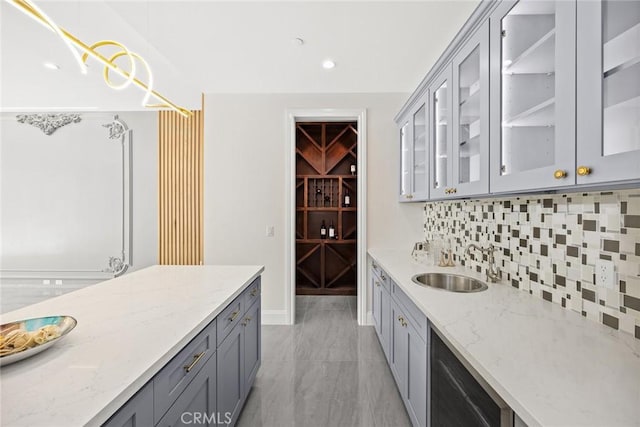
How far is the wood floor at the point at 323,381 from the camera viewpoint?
175 cm

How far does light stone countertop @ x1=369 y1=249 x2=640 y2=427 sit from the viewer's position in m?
0.63

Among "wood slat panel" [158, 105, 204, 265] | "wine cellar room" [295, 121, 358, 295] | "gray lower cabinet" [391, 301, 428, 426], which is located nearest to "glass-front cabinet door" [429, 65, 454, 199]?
"gray lower cabinet" [391, 301, 428, 426]

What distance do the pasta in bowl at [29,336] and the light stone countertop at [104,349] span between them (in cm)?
4

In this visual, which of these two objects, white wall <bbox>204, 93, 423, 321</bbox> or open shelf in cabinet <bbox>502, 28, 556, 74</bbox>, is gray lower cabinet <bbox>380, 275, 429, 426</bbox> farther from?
white wall <bbox>204, 93, 423, 321</bbox>

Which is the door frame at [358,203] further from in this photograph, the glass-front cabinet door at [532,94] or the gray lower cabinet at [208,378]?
the glass-front cabinet door at [532,94]

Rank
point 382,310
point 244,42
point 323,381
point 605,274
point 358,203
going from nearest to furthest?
1. point 605,274
2. point 323,381
3. point 244,42
4. point 382,310
5. point 358,203

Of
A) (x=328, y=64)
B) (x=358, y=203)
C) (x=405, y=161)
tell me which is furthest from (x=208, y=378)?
(x=328, y=64)

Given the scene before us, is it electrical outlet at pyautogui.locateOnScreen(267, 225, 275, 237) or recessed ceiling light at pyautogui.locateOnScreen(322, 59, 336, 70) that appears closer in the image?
recessed ceiling light at pyautogui.locateOnScreen(322, 59, 336, 70)

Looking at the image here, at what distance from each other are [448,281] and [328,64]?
2259 mm

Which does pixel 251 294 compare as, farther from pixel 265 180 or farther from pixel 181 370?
pixel 265 180

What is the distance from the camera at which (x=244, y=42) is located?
2324mm

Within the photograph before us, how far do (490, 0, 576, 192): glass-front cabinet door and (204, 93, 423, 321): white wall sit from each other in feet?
6.34

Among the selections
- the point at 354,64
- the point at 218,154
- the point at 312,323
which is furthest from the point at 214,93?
the point at 312,323

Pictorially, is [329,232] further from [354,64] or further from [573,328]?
[573,328]
